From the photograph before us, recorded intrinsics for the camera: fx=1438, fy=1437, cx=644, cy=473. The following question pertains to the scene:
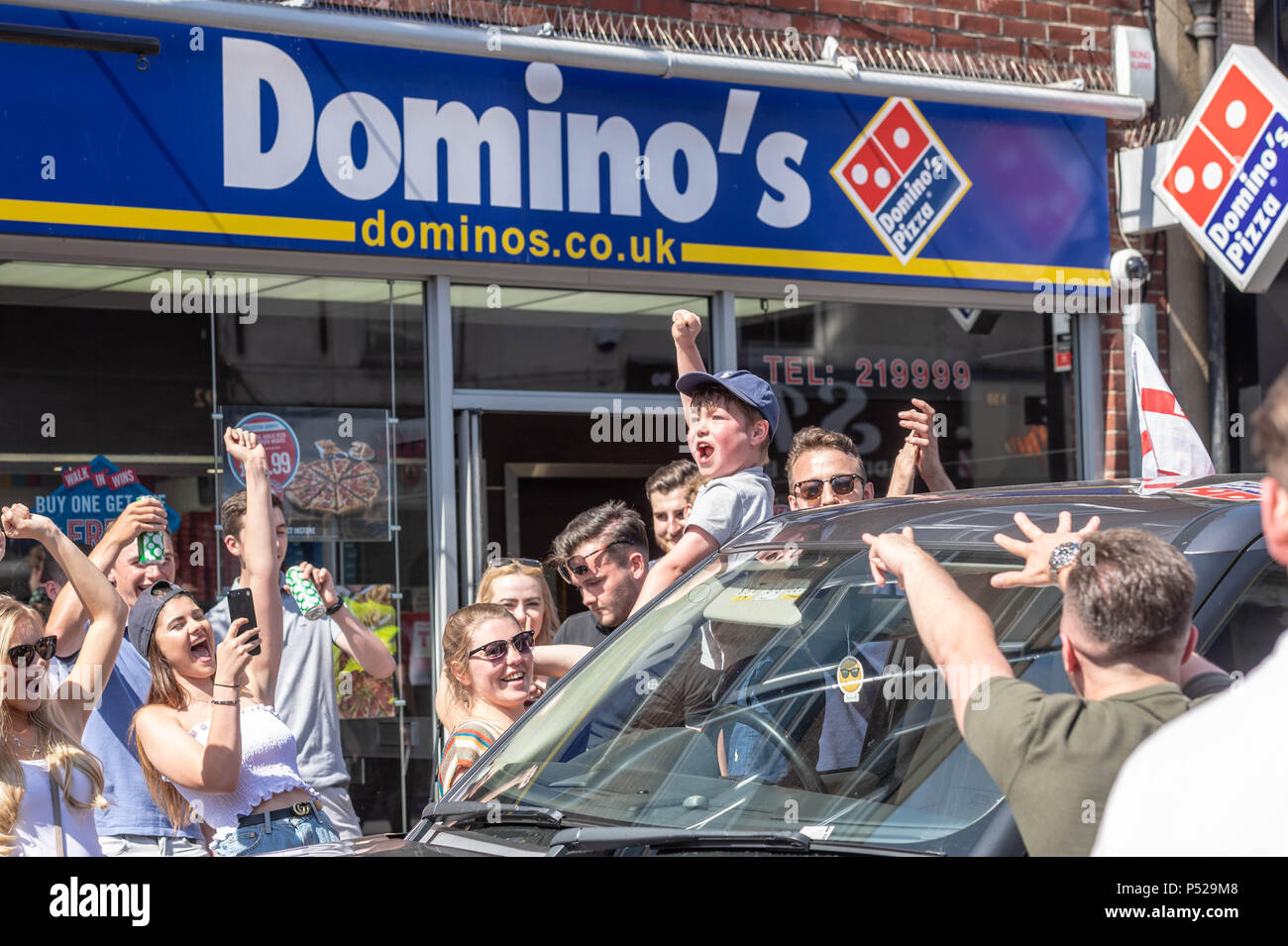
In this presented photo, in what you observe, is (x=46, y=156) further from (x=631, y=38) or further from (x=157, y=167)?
(x=631, y=38)

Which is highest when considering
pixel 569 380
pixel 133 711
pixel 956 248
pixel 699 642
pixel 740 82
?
pixel 740 82

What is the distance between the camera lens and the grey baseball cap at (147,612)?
4.23 metres

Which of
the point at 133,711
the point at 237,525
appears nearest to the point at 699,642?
the point at 133,711

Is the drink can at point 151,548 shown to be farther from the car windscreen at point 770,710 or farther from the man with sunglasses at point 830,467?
the car windscreen at point 770,710

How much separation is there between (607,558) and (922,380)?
3475 mm

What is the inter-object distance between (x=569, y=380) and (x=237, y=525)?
215 cm

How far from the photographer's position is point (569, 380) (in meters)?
6.91

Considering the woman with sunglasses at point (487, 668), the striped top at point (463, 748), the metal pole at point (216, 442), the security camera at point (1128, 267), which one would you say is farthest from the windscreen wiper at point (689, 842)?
the security camera at point (1128, 267)

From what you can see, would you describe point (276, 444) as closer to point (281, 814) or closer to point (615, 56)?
point (615, 56)

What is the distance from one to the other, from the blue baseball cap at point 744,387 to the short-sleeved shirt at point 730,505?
0.21 meters

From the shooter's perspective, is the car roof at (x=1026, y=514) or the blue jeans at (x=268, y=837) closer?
the car roof at (x=1026, y=514)

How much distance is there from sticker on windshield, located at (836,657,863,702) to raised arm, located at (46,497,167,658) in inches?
101

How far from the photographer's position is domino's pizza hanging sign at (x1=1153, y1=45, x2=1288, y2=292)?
7520 mm
